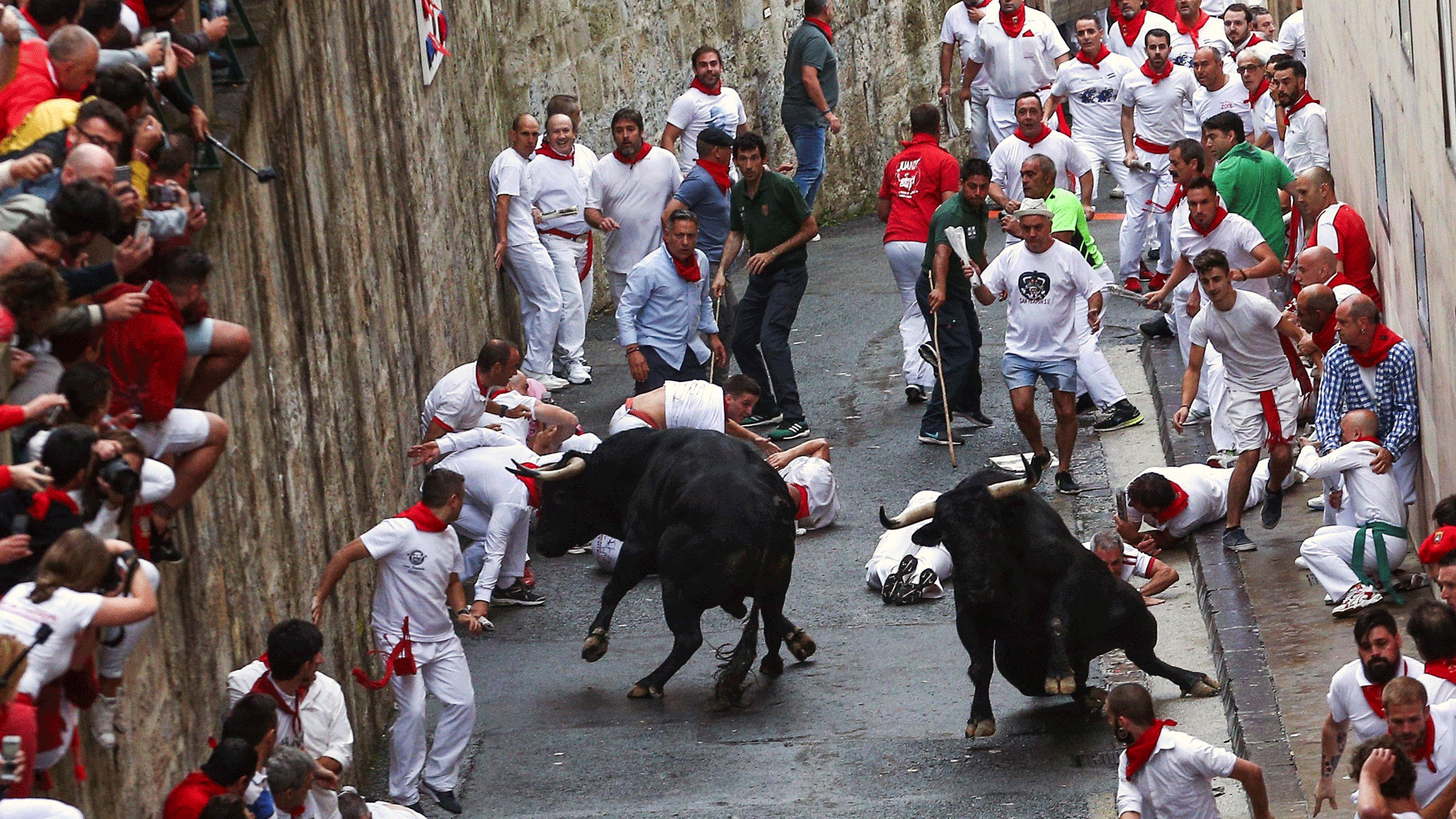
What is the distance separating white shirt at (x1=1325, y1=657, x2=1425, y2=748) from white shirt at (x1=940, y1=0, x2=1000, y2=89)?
12154mm

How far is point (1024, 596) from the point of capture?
923 centimetres

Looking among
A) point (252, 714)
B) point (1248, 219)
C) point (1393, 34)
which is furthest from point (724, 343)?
point (252, 714)

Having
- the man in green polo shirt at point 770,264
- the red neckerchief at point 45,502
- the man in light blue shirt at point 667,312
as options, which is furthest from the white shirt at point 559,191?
the red neckerchief at point 45,502

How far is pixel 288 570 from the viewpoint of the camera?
29.1 ft

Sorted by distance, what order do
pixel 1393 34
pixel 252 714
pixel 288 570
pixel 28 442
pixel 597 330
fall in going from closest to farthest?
pixel 28 442 < pixel 252 714 < pixel 288 570 < pixel 1393 34 < pixel 597 330

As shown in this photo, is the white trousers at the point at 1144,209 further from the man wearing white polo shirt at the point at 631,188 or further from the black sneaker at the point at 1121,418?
the man wearing white polo shirt at the point at 631,188

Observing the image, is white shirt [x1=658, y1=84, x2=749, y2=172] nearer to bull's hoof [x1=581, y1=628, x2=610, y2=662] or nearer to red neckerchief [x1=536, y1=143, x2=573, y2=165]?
red neckerchief [x1=536, y1=143, x2=573, y2=165]

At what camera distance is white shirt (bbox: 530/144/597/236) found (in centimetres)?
1477

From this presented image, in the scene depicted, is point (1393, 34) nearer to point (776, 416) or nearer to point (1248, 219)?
point (1248, 219)

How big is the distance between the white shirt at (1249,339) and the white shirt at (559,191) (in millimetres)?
5350

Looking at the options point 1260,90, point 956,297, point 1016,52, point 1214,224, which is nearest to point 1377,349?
point 1214,224

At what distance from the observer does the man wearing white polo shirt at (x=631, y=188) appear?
48.4ft

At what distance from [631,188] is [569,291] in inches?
34.7

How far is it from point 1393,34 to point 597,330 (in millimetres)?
7380
